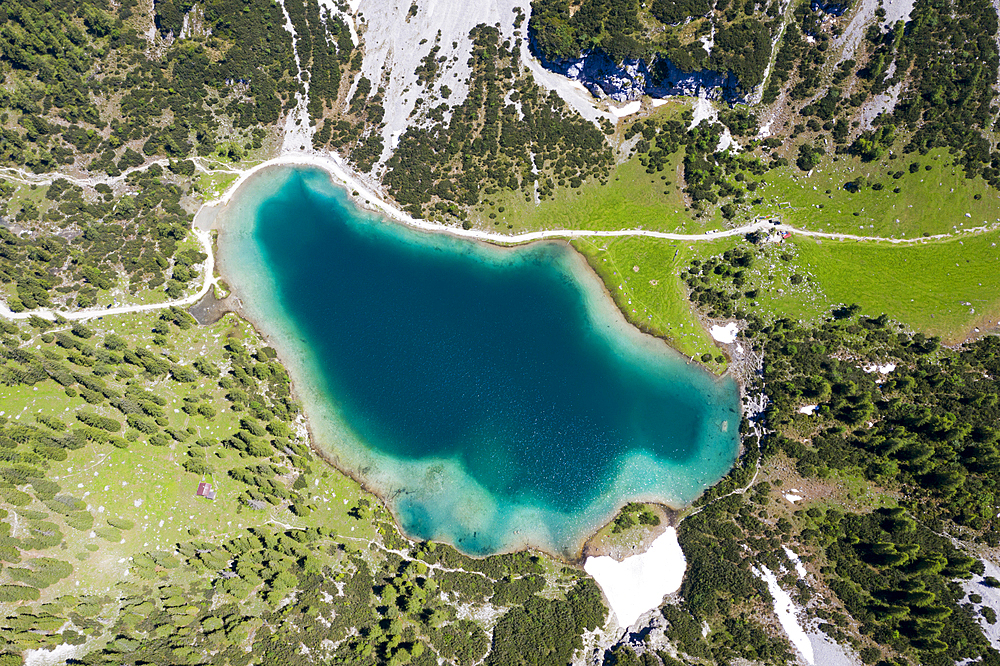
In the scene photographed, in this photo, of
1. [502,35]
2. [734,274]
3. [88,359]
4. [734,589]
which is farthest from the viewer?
[502,35]

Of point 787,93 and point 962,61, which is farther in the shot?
point 787,93

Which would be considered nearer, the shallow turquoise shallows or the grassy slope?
the shallow turquoise shallows

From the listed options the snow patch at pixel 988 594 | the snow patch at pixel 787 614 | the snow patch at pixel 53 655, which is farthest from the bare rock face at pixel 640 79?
the snow patch at pixel 53 655

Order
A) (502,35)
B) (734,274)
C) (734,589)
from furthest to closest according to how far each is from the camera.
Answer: (502,35), (734,274), (734,589)

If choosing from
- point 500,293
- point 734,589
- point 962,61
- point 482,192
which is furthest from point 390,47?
point 734,589

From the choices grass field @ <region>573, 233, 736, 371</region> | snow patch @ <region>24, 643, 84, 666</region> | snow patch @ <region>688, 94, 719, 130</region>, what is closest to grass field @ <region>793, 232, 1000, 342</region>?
grass field @ <region>573, 233, 736, 371</region>

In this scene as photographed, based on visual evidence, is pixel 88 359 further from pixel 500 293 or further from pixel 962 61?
pixel 962 61

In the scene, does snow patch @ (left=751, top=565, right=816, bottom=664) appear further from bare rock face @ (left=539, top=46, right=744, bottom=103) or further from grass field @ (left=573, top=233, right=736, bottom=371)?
bare rock face @ (left=539, top=46, right=744, bottom=103)
